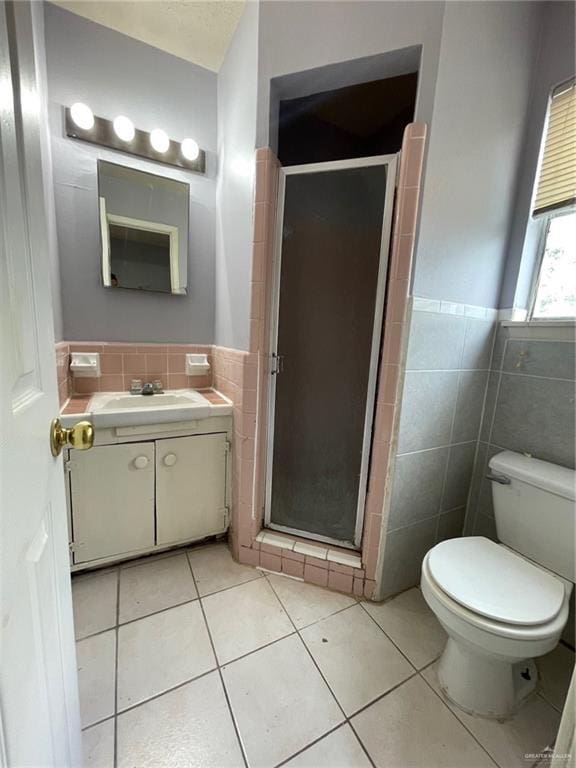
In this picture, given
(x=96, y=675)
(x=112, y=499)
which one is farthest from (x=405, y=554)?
(x=112, y=499)

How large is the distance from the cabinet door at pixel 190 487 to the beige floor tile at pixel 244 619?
354 mm

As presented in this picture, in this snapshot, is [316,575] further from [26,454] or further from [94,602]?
[26,454]

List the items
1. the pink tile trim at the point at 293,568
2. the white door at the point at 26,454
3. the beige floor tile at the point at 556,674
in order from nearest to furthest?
1. the white door at the point at 26,454
2. the beige floor tile at the point at 556,674
3. the pink tile trim at the point at 293,568

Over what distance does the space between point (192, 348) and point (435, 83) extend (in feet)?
5.30

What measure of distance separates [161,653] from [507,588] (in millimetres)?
1244

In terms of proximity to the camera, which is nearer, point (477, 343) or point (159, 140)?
point (477, 343)

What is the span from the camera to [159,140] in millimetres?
1640

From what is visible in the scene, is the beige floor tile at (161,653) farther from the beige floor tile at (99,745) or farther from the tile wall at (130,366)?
the tile wall at (130,366)

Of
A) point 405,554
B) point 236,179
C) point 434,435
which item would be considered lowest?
point 405,554

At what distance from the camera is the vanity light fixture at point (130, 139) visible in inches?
58.2

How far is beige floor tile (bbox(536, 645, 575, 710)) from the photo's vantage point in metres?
1.09

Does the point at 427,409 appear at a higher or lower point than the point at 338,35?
lower

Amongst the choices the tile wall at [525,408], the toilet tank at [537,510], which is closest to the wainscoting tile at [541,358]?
the tile wall at [525,408]

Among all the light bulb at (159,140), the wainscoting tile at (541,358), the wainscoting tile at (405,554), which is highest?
the light bulb at (159,140)
